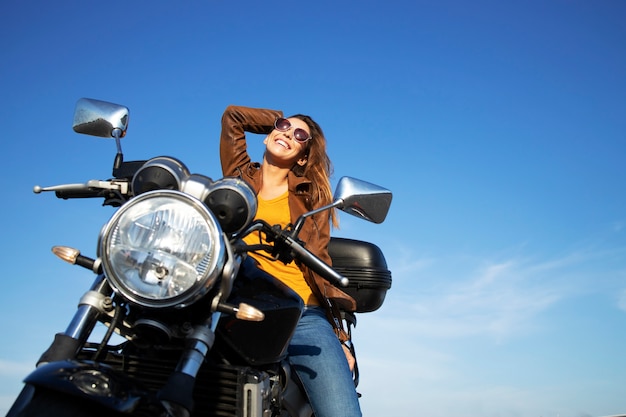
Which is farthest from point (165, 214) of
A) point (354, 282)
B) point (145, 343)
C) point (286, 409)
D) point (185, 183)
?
point (354, 282)

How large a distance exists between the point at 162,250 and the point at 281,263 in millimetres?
1760

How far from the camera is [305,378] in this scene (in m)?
3.01

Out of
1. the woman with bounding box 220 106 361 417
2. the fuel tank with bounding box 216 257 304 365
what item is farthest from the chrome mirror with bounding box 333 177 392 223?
the woman with bounding box 220 106 361 417

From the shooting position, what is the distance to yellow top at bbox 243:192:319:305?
3.41m

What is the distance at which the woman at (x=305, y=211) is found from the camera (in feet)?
9.89

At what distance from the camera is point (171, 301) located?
1.76 metres

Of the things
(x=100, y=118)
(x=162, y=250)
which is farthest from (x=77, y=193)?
(x=162, y=250)

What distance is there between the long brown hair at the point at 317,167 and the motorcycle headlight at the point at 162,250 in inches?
72.9

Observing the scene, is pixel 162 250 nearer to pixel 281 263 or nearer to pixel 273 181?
pixel 281 263

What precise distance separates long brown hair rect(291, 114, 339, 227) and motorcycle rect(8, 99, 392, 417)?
116 cm

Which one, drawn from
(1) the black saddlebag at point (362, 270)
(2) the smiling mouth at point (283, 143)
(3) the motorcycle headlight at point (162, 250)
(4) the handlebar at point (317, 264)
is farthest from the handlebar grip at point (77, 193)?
(1) the black saddlebag at point (362, 270)

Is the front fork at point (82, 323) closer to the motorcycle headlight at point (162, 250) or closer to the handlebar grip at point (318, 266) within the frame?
the motorcycle headlight at point (162, 250)

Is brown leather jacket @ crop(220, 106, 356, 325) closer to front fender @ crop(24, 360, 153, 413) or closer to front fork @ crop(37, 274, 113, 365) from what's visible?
front fork @ crop(37, 274, 113, 365)

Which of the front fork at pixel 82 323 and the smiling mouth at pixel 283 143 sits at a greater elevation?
the smiling mouth at pixel 283 143
